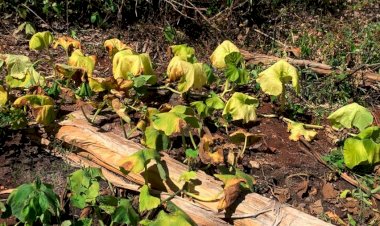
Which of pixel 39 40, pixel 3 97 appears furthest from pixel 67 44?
pixel 3 97

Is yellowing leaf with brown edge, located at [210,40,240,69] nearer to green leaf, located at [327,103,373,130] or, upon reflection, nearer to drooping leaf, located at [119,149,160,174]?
green leaf, located at [327,103,373,130]

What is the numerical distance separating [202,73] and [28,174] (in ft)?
4.48

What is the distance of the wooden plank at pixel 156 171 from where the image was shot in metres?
3.20

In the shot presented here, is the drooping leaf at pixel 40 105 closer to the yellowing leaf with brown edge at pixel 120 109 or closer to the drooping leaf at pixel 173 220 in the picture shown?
the yellowing leaf with brown edge at pixel 120 109

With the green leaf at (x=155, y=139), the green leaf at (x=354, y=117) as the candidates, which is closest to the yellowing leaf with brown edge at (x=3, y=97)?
the green leaf at (x=155, y=139)

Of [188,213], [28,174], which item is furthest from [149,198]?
[28,174]

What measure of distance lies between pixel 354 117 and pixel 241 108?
29.1 inches

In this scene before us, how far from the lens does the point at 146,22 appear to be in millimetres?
5441

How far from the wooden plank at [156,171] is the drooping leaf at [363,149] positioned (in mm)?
725

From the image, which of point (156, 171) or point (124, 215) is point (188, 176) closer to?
point (156, 171)

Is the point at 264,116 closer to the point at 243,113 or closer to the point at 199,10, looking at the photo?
the point at 243,113

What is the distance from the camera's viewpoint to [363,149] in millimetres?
3717

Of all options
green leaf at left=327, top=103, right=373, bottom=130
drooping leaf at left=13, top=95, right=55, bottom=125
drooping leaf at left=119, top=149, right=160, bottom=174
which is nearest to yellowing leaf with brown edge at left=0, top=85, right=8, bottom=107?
drooping leaf at left=13, top=95, right=55, bottom=125

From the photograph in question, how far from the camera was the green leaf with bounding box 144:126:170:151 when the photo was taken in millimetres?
3439
